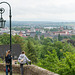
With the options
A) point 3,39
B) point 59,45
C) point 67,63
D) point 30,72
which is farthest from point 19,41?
point 30,72

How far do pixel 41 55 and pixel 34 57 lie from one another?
9.88 metres

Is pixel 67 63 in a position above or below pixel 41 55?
above

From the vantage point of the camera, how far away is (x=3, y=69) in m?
10.6

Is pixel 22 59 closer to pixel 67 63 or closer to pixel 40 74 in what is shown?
pixel 40 74

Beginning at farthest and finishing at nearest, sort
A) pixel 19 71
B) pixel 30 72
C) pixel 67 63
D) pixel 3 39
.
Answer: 1. pixel 3 39
2. pixel 67 63
3. pixel 19 71
4. pixel 30 72

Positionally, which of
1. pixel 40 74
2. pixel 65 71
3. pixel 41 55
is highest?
pixel 40 74

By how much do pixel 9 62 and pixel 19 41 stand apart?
47.3 m

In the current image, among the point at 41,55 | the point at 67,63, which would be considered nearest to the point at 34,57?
the point at 41,55

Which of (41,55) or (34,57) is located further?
(41,55)

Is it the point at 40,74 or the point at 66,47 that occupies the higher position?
the point at 40,74

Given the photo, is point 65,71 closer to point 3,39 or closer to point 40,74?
point 40,74

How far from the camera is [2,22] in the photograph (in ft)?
30.5

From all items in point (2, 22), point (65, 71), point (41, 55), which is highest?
point (2, 22)

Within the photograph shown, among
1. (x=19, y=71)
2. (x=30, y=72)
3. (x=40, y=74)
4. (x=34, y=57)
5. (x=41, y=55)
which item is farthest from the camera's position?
(x=41, y=55)
